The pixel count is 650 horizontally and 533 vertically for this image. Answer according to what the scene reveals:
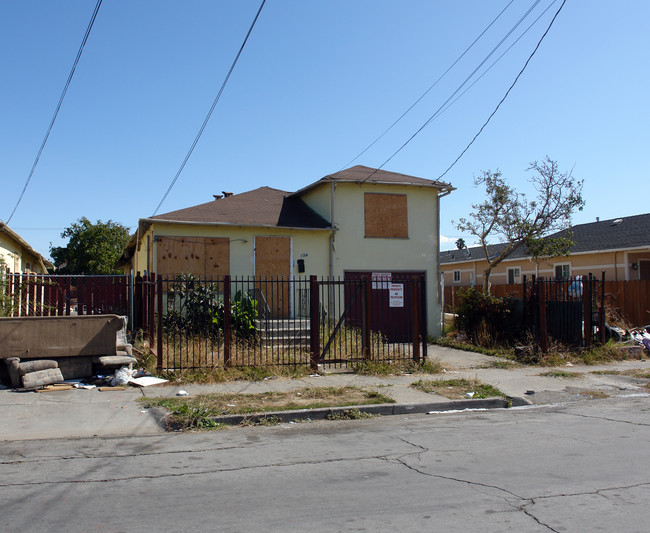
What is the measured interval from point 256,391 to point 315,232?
879cm

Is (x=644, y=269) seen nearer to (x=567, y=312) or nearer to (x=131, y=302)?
(x=567, y=312)

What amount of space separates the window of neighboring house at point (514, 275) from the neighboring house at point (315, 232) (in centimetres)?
1329

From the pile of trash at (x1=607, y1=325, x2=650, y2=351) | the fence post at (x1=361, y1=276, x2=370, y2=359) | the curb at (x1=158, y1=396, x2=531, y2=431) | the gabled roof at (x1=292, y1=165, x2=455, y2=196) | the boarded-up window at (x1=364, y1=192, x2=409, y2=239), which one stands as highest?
the gabled roof at (x1=292, y1=165, x2=455, y2=196)

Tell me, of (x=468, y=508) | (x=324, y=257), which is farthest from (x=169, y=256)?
(x=468, y=508)

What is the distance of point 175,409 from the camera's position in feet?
26.4

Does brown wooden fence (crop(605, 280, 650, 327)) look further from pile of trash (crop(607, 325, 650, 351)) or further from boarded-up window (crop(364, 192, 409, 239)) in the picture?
boarded-up window (crop(364, 192, 409, 239))

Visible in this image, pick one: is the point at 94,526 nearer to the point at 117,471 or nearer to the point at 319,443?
the point at 117,471

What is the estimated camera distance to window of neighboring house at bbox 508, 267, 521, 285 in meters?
30.6

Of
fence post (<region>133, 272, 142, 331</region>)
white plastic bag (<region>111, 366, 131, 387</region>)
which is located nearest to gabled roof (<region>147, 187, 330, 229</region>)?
A: fence post (<region>133, 272, 142, 331</region>)

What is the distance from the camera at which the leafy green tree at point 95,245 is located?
37.3 meters

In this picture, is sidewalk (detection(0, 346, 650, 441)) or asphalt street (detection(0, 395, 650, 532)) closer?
asphalt street (detection(0, 395, 650, 532))

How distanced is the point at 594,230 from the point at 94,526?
29.1 meters

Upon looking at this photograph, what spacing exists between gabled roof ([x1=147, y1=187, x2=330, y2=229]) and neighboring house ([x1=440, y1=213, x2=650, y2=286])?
8138 millimetres

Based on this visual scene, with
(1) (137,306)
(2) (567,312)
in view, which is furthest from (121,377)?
(2) (567,312)
